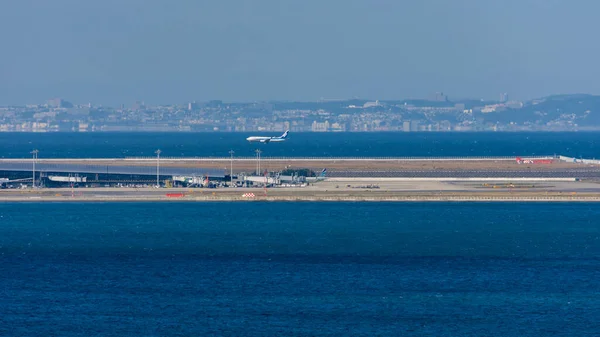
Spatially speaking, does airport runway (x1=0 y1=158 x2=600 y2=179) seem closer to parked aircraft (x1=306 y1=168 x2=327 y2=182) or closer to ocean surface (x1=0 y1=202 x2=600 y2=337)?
parked aircraft (x1=306 y1=168 x2=327 y2=182)

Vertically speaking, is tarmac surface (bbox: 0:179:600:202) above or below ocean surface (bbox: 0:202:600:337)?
above

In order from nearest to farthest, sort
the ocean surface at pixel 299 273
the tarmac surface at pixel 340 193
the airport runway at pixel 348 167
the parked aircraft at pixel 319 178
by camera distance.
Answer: the ocean surface at pixel 299 273, the tarmac surface at pixel 340 193, the parked aircraft at pixel 319 178, the airport runway at pixel 348 167

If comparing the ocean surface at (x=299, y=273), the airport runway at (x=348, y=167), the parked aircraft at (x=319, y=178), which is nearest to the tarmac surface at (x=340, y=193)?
the parked aircraft at (x=319, y=178)

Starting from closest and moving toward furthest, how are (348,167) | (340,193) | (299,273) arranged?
(299,273)
(340,193)
(348,167)

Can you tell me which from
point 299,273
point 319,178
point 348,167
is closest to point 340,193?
point 319,178

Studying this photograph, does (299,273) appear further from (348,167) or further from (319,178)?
(348,167)

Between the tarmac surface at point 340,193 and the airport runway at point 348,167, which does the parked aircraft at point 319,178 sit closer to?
the airport runway at point 348,167

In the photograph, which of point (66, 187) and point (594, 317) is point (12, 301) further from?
point (66, 187)

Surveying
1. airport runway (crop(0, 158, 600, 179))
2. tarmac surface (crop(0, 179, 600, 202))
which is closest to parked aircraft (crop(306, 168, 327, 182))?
airport runway (crop(0, 158, 600, 179))

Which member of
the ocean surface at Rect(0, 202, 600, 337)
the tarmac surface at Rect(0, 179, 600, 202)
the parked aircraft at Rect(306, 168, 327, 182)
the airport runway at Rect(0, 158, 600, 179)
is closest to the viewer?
the ocean surface at Rect(0, 202, 600, 337)
